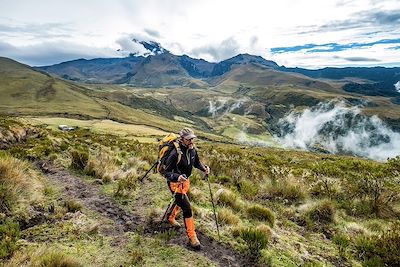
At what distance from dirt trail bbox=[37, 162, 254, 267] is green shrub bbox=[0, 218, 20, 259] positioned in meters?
2.69

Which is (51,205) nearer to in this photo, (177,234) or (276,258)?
(177,234)

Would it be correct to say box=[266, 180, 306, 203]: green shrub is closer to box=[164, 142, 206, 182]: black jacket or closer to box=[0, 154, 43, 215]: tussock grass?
box=[164, 142, 206, 182]: black jacket

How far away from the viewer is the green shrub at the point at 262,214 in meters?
12.0

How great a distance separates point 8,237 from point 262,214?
26.6 ft

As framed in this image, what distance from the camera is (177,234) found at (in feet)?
33.1

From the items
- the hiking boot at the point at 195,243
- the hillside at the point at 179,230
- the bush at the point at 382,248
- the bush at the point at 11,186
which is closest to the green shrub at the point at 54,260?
the hillside at the point at 179,230

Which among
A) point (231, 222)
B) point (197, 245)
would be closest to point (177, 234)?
point (197, 245)

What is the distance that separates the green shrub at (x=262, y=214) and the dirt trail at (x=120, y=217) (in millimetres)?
2785

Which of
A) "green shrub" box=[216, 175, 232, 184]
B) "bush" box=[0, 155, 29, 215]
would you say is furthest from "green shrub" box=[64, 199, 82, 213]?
"green shrub" box=[216, 175, 232, 184]

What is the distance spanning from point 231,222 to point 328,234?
3.90 meters

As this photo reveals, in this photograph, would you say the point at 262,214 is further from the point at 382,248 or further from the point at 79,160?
the point at 79,160

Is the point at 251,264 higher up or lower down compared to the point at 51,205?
lower down

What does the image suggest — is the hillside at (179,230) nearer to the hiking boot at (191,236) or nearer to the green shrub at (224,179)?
the green shrub at (224,179)

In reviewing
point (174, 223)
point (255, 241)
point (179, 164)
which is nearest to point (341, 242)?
point (255, 241)
